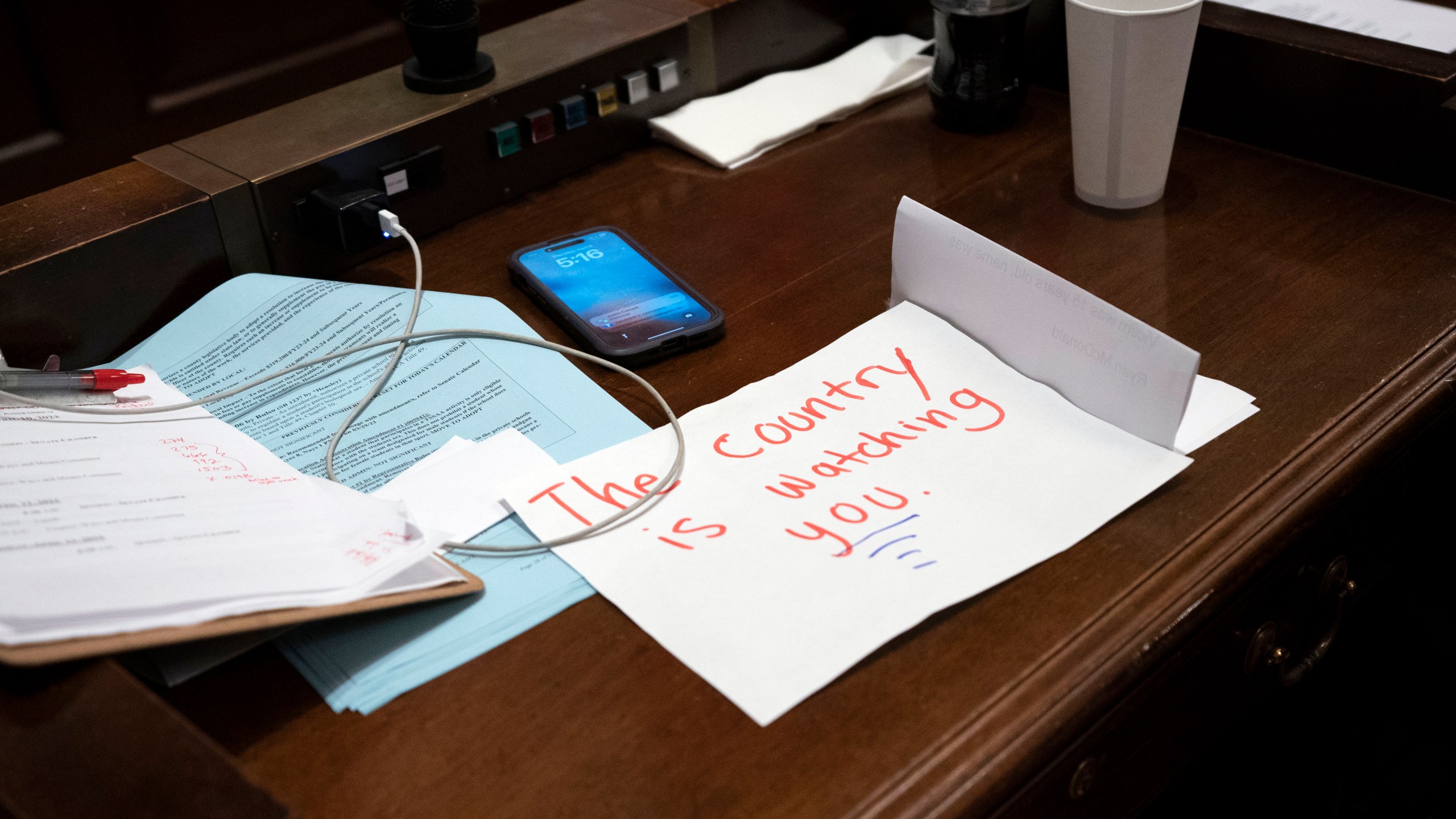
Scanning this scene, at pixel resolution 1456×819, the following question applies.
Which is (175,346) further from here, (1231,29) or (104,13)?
(104,13)

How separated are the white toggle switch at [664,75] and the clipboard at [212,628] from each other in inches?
22.9

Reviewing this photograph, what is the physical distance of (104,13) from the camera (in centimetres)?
165

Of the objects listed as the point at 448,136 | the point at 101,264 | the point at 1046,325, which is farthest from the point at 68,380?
the point at 1046,325

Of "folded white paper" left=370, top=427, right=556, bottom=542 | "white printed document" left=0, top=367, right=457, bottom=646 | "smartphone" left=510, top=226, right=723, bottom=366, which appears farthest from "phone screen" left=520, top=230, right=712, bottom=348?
"white printed document" left=0, top=367, right=457, bottom=646

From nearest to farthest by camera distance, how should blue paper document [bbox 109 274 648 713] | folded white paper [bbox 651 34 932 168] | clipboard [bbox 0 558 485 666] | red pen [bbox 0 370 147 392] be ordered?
clipboard [bbox 0 558 485 666] < blue paper document [bbox 109 274 648 713] < red pen [bbox 0 370 147 392] < folded white paper [bbox 651 34 932 168]

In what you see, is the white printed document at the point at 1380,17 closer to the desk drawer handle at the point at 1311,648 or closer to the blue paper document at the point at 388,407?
the desk drawer handle at the point at 1311,648

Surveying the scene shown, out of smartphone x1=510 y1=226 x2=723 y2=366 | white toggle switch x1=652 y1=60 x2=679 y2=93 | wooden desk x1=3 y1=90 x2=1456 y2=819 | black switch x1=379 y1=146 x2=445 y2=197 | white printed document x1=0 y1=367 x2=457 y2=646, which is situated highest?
white toggle switch x1=652 y1=60 x2=679 y2=93

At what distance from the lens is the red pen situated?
2.30ft

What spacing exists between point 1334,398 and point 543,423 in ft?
1.58

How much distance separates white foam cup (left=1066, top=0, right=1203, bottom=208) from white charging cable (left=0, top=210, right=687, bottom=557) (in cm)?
41

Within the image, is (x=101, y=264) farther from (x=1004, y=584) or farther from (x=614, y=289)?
(x=1004, y=584)

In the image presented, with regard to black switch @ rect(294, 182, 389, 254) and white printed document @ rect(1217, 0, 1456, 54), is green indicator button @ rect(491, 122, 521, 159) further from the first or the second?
white printed document @ rect(1217, 0, 1456, 54)

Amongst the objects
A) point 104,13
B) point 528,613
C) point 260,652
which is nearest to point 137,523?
point 260,652

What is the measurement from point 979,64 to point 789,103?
7.0 inches
